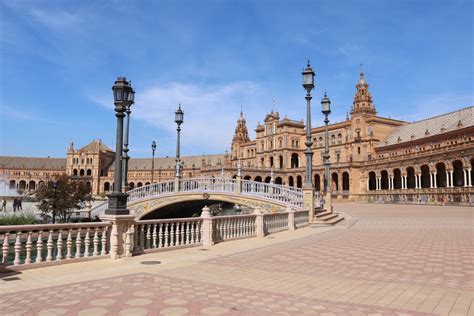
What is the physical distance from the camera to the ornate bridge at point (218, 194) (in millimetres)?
22031

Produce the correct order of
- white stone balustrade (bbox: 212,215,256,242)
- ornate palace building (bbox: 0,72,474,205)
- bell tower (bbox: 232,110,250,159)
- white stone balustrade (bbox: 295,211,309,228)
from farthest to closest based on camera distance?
bell tower (bbox: 232,110,250,159) → ornate palace building (bbox: 0,72,474,205) → white stone balustrade (bbox: 295,211,309,228) → white stone balustrade (bbox: 212,215,256,242)

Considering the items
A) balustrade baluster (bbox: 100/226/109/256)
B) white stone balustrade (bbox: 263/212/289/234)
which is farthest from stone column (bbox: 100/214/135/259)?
white stone balustrade (bbox: 263/212/289/234)

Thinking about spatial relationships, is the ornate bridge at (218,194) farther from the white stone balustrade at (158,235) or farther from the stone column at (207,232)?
the stone column at (207,232)

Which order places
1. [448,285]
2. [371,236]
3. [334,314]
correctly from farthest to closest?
1. [371,236]
2. [448,285]
3. [334,314]

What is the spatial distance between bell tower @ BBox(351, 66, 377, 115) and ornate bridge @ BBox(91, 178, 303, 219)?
57807 millimetres

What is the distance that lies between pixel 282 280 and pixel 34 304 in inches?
167

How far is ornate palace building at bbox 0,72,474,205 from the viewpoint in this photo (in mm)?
53375

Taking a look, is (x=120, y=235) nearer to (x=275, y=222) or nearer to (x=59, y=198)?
(x=275, y=222)

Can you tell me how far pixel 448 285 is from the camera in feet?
22.7

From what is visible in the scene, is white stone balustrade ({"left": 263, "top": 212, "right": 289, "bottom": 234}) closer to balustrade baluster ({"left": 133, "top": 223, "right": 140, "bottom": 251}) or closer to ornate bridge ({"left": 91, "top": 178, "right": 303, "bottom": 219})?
ornate bridge ({"left": 91, "top": 178, "right": 303, "bottom": 219})

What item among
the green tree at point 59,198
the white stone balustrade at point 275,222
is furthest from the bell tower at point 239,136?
the white stone balustrade at point 275,222

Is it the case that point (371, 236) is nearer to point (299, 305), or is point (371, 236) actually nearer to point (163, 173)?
point (299, 305)

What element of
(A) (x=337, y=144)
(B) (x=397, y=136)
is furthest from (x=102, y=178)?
(B) (x=397, y=136)

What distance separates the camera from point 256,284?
6.99 meters
